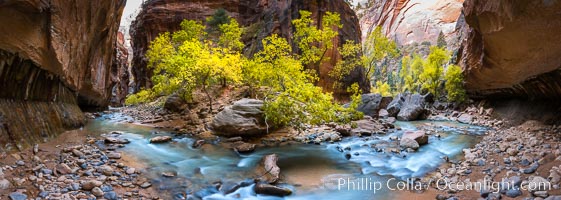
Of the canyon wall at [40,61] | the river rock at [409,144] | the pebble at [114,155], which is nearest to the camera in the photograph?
the canyon wall at [40,61]

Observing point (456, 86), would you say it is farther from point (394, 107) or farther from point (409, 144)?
point (409, 144)

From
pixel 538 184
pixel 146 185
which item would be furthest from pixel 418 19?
pixel 146 185

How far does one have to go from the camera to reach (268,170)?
6656mm

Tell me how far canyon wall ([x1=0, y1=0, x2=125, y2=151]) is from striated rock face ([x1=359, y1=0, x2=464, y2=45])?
74.6 m

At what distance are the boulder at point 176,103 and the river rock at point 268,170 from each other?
8217 mm

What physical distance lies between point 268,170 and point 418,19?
80.4 m

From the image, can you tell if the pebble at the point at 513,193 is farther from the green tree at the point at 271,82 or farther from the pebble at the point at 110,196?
the pebble at the point at 110,196

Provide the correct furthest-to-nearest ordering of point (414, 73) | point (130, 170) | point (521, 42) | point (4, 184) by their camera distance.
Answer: point (414, 73), point (521, 42), point (130, 170), point (4, 184)

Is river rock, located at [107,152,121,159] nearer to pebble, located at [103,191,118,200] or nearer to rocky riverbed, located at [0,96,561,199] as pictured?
rocky riverbed, located at [0,96,561,199]

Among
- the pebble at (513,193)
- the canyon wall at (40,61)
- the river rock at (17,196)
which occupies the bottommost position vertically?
the pebble at (513,193)

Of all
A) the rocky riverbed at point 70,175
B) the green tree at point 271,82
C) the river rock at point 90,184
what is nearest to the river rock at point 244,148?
the green tree at point 271,82

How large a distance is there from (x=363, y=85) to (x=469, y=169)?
903 inches

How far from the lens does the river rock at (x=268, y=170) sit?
627cm

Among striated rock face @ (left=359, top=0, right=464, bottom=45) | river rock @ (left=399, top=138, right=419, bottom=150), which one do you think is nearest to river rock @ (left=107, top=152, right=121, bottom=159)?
river rock @ (left=399, top=138, right=419, bottom=150)
